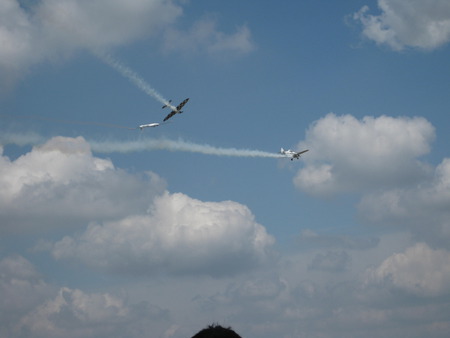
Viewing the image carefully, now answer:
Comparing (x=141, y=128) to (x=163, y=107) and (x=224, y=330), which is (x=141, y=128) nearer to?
(x=163, y=107)

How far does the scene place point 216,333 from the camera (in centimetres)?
1827

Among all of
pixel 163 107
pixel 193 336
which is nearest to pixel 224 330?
pixel 193 336

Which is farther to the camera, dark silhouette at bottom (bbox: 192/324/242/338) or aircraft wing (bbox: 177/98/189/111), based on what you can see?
aircraft wing (bbox: 177/98/189/111)

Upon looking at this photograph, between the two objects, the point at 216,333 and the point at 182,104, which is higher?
the point at 182,104

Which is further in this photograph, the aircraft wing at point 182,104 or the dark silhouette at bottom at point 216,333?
the aircraft wing at point 182,104

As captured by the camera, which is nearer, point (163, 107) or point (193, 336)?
point (193, 336)

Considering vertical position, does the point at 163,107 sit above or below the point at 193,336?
above

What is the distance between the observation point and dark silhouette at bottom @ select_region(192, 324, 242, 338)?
18.1m

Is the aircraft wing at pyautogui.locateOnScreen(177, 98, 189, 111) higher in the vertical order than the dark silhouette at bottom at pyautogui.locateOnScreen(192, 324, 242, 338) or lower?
higher

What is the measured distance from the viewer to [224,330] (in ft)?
61.3

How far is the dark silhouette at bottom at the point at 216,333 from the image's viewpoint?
1814 centimetres

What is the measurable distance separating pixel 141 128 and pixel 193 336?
16453 centimetres

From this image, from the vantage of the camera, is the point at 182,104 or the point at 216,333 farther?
the point at 182,104

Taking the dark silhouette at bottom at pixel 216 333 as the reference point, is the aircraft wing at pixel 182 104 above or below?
above
